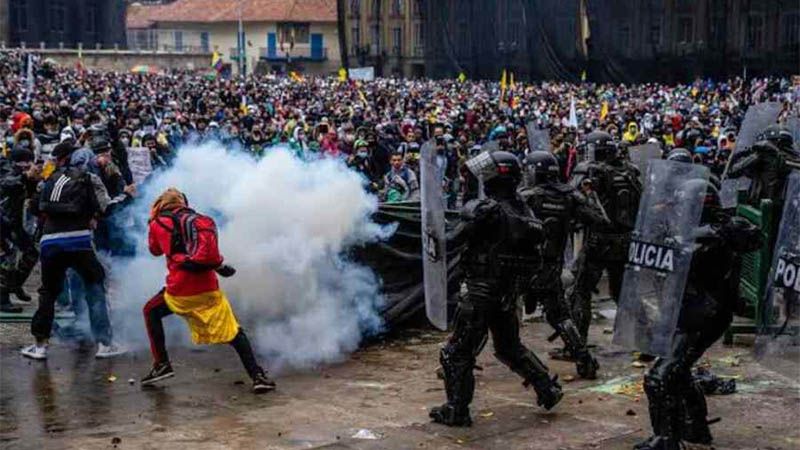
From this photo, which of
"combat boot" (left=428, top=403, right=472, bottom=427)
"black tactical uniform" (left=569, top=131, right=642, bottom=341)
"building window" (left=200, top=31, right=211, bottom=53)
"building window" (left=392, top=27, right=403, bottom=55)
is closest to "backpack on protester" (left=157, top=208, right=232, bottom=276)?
"combat boot" (left=428, top=403, right=472, bottom=427)

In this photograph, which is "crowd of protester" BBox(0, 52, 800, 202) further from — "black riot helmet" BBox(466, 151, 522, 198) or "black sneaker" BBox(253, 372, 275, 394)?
"black riot helmet" BBox(466, 151, 522, 198)

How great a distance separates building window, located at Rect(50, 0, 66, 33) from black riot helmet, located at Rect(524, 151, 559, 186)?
283 ft

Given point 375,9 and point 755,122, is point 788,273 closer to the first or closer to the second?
point 755,122

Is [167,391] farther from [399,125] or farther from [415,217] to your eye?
[399,125]

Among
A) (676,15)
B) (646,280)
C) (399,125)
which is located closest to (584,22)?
(676,15)

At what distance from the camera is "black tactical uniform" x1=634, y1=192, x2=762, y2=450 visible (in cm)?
647

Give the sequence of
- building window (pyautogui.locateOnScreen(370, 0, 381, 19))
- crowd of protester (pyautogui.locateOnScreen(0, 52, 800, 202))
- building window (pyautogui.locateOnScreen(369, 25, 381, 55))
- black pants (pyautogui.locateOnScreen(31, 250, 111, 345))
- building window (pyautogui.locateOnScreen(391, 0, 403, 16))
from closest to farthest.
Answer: black pants (pyautogui.locateOnScreen(31, 250, 111, 345)), crowd of protester (pyautogui.locateOnScreen(0, 52, 800, 202)), building window (pyautogui.locateOnScreen(369, 25, 381, 55)), building window (pyautogui.locateOnScreen(370, 0, 381, 19)), building window (pyautogui.locateOnScreen(391, 0, 403, 16))

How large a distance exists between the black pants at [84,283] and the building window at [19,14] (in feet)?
271

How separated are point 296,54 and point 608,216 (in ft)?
308

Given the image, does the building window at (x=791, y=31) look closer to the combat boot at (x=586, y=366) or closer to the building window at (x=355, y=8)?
the combat boot at (x=586, y=366)

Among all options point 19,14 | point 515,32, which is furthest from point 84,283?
point 19,14

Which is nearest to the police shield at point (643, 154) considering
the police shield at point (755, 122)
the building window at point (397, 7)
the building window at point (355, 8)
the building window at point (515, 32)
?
the police shield at point (755, 122)

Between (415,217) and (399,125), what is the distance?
518 inches

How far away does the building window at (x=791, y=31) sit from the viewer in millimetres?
39438
